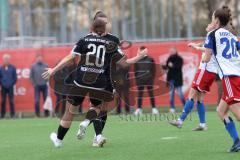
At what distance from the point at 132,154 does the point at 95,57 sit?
5.38ft

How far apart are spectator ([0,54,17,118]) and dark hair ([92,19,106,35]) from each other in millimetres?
11097

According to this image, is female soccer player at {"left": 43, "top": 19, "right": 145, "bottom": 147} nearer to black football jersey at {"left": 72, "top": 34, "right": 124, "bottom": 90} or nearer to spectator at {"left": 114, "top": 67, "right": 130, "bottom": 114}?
black football jersey at {"left": 72, "top": 34, "right": 124, "bottom": 90}

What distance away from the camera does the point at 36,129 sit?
47.9 feet

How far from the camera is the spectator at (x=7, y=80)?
20547 millimetres

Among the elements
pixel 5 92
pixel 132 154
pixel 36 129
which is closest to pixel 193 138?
pixel 132 154

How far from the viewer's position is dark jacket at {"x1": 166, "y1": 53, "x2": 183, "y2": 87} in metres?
20.1

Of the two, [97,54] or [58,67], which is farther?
[97,54]

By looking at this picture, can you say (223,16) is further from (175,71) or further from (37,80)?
(37,80)

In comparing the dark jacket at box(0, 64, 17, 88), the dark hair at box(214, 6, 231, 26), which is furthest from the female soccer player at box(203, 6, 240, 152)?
the dark jacket at box(0, 64, 17, 88)

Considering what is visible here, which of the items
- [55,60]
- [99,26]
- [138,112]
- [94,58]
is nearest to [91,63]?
[94,58]

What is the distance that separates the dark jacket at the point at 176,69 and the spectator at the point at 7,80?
489 cm

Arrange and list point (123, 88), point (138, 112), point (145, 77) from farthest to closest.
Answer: point (145, 77) → point (138, 112) → point (123, 88)

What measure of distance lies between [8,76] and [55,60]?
5.97 ft

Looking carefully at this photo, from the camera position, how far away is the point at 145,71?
779 inches
